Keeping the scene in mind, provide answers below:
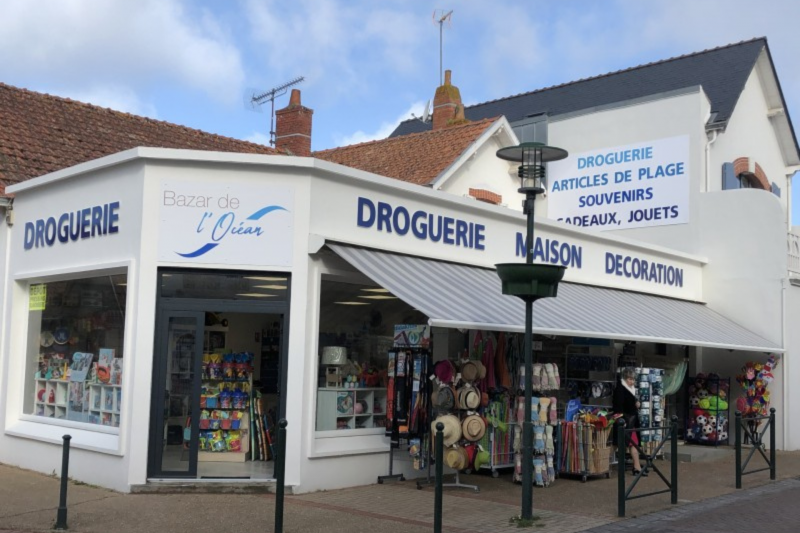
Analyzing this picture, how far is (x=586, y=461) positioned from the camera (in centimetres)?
1155

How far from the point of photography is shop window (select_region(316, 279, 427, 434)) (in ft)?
35.0

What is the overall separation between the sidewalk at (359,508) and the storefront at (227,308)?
1.62 feet

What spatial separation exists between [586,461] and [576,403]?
0.94 meters

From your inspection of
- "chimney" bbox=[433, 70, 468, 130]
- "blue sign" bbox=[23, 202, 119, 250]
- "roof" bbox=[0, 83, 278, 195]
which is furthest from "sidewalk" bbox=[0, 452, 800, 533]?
"chimney" bbox=[433, 70, 468, 130]

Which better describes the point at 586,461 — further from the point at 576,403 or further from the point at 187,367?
the point at 187,367

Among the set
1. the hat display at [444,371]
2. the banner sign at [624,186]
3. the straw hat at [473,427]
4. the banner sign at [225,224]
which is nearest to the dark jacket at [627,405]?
the straw hat at [473,427]

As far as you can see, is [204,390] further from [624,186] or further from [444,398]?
[624,186]

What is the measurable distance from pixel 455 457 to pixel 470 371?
109cm

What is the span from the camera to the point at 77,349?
38.0 ft

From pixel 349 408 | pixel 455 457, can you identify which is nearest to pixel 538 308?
pixel 455 457

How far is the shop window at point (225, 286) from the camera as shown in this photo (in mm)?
9938

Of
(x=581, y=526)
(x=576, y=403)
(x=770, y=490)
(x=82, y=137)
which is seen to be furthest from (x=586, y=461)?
(x=82, y=137)

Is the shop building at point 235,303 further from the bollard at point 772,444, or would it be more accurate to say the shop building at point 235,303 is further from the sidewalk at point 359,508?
the bollard at point 772,444

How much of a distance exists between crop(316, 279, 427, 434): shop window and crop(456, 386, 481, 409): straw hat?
1272 millimetres
